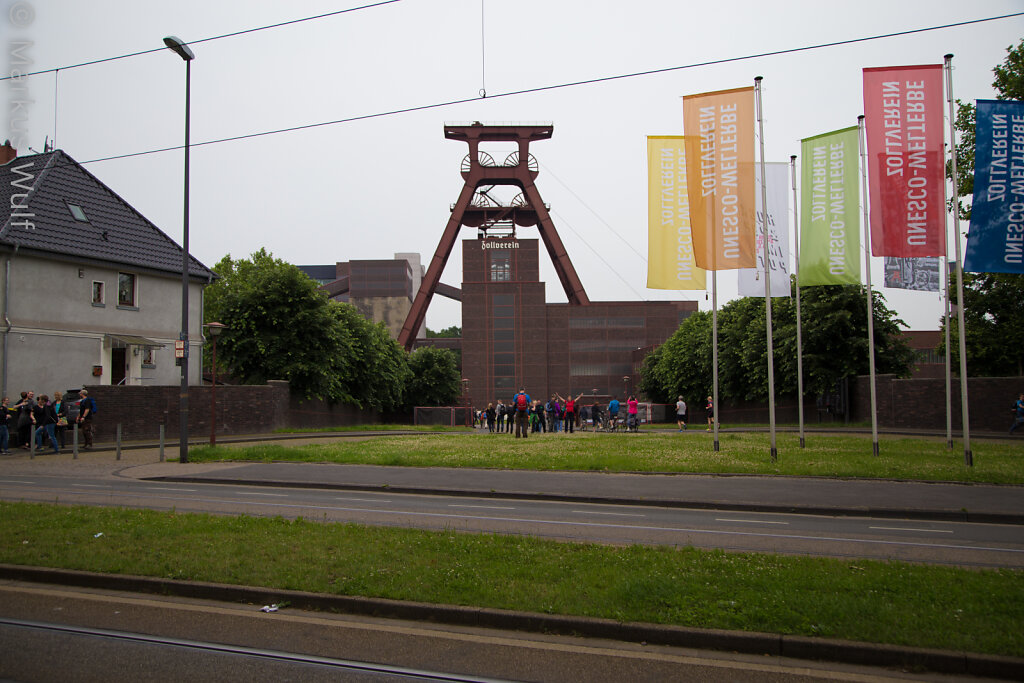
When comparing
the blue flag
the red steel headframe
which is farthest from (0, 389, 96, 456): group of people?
the red steel headframe

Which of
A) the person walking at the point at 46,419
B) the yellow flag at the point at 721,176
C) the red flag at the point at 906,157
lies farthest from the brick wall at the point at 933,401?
the person walking at the point at 46,419

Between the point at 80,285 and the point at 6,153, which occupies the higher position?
the point at 6,153

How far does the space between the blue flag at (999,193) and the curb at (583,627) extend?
13.9m

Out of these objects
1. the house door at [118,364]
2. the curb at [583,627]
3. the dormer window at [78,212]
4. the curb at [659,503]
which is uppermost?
the dormer window at [78,212]

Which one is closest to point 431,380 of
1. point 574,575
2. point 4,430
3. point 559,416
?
point 559,416

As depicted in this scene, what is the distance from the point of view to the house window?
32500 millimetres

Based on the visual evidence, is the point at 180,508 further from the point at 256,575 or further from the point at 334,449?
the point at 334,449

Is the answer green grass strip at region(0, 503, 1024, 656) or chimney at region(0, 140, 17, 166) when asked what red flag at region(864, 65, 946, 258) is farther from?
chimney at region(0, 140, 17, 166)

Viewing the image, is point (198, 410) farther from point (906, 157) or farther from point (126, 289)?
point (906, 157)

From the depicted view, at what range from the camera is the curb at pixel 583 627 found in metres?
5.40

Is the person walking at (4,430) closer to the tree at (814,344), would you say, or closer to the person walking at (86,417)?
the person walking at (86,417)

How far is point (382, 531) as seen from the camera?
9.30 m

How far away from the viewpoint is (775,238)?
896 inches

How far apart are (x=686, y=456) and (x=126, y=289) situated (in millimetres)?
25800
